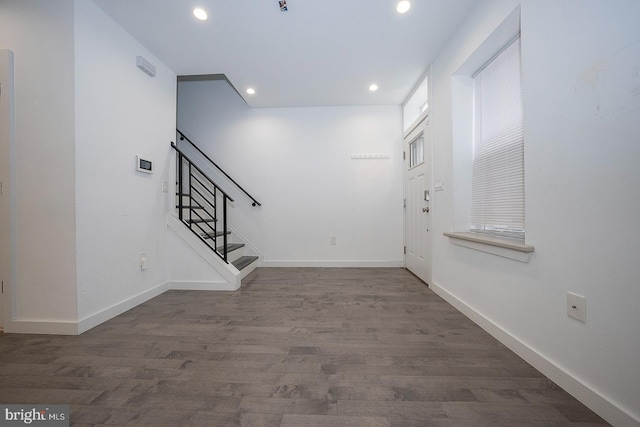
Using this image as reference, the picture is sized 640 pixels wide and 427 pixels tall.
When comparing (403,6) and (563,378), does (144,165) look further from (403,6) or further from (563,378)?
(563,378)

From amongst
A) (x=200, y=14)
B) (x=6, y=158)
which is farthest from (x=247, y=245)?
(x=200, y=14)

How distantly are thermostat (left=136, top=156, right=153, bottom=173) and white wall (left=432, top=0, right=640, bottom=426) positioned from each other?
10.9ft

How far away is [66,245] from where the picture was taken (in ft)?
5.94

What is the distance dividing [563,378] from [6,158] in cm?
401

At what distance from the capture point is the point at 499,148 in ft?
6.35

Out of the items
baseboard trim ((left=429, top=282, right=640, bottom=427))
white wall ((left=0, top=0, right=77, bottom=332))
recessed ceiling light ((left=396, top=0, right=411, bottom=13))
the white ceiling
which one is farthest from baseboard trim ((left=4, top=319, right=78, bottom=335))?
recessed ceiling light ((left=396, top=0, right=411, bottom=13))

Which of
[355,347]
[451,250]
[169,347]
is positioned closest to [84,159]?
[169,347]

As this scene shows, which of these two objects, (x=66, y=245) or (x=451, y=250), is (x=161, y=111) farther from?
(x=451, y=250)

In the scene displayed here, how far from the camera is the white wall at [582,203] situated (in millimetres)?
982

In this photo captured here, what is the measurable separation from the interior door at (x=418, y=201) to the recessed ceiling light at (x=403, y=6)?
49.5 inches

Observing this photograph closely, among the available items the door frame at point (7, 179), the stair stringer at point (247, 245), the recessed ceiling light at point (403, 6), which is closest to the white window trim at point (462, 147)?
the recessed ceiling light at point (403, 6)

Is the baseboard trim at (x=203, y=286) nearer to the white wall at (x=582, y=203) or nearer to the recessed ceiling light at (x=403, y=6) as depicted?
the white wall at (x=582, y=203)

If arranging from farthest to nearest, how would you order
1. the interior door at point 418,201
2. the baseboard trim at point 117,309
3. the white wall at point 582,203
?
the interior door at point 418,201, the baseboard trim at point 117,309, the white wall at point 582,203

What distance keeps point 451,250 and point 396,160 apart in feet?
6.60
